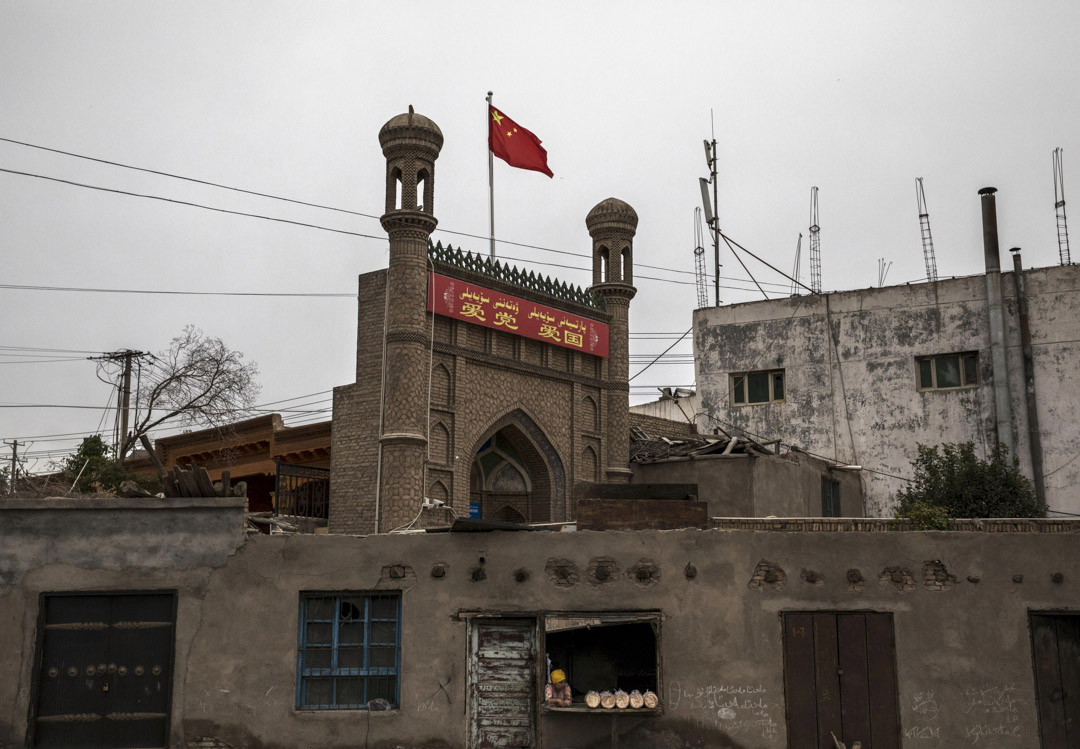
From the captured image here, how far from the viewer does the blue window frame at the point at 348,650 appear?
12.5m

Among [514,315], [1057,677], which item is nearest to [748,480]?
[514,315]

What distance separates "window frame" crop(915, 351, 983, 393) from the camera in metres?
25.4

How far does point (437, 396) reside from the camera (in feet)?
65.7

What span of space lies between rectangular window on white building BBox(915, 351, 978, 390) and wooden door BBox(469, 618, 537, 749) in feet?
53.1

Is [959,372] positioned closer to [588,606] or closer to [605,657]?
[605,657]

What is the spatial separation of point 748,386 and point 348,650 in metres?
17.0

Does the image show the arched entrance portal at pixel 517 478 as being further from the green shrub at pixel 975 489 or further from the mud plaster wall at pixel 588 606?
the mud plaster wall at pixel 588 606

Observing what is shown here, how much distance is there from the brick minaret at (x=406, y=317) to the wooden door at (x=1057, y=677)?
9.82 meters

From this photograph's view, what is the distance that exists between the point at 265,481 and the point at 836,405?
13514 mm

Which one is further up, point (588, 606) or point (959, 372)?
point (959, 372)

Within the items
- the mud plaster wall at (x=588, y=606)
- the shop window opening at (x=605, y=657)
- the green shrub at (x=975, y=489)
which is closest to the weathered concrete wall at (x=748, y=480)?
the green shrub at (x=975, y=489)

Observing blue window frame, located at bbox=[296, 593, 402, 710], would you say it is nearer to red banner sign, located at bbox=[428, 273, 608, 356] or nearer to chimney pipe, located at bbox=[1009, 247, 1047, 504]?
red banner sign, located at bbox=[428, 273, 608, 356]

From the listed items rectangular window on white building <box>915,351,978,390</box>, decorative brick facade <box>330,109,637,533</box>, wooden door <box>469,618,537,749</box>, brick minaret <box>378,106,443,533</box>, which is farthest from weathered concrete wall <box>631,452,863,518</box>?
wooden door <box>469,618,537,749</box>

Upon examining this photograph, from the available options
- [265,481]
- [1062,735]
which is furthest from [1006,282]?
[265,481]
